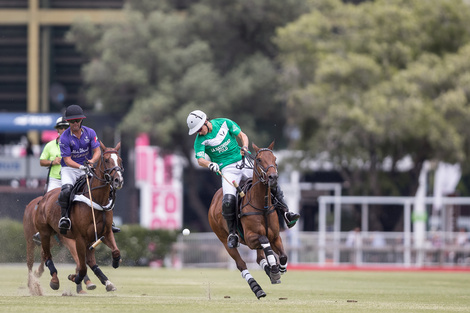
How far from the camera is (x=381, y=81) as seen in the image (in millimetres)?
35219

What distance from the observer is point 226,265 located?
3312 centimetres

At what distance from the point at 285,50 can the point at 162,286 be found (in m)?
20.4

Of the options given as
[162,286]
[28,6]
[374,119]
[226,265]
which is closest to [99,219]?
[162,286]

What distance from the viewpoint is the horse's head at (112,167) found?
1408cm

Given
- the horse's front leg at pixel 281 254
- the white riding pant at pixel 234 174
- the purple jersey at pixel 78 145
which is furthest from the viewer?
the white riding pant at pixel 234 174

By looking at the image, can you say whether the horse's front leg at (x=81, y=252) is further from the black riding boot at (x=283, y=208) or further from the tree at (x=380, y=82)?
the tree at (x=380, y=82)

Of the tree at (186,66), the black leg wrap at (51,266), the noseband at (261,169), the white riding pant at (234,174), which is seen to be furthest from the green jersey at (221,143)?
the tree at (186,66)

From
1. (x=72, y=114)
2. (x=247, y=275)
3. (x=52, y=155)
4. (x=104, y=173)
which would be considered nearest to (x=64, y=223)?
(x=104, y=173)

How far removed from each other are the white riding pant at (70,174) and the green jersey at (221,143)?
1787 mm

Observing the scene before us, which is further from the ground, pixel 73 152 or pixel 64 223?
pixel 73 152

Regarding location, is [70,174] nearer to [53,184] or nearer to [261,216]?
[53,184]

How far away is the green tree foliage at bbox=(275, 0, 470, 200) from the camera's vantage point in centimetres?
3431

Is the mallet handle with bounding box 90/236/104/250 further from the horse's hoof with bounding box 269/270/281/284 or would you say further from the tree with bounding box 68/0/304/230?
the tree with bounding box 68/0/304/230

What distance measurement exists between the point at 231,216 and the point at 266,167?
43.6 inches
